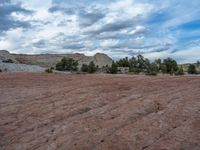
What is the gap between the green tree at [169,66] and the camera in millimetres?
45825

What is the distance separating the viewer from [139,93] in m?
14.7

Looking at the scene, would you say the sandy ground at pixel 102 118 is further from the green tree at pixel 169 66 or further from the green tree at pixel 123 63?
the green tree at pixel 123 63

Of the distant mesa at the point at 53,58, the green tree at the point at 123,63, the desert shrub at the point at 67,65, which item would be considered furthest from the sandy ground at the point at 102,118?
the distant mesa at the point at 53,58

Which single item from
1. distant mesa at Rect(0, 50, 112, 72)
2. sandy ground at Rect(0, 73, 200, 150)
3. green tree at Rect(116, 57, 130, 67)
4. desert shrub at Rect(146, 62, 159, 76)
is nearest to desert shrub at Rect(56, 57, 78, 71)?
green tree at Rect(116, 57, 130, 67)

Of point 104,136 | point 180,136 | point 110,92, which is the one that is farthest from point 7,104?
point 180,136

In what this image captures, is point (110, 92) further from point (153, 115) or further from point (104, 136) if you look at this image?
point (104, 136)

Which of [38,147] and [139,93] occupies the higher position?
[139,93]

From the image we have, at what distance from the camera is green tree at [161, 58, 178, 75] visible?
45.8 m

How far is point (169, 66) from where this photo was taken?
47.0 metres

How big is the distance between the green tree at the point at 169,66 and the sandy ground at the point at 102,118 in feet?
98.4

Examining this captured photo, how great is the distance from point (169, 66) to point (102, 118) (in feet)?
121

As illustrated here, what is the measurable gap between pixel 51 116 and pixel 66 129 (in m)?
1.51

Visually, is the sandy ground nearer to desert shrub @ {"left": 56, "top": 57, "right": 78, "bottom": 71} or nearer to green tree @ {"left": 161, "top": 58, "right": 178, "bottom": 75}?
green tree @ {"left": 161, "top": 58, "right": 178, "bottom": 75}

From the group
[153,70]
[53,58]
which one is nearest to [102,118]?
[153,70]
